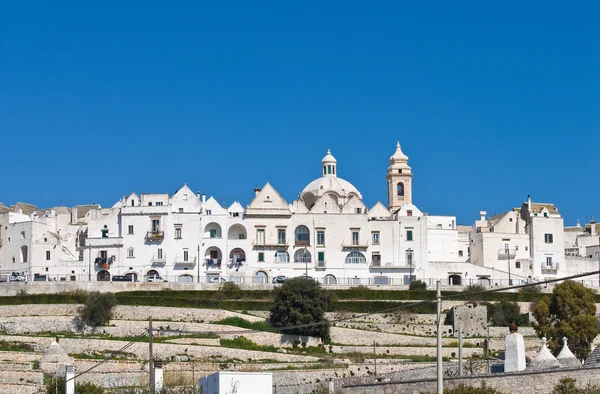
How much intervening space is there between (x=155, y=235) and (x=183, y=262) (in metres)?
2.83

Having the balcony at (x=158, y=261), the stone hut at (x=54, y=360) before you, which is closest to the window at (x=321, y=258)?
the balcony at (x=158, y=261)

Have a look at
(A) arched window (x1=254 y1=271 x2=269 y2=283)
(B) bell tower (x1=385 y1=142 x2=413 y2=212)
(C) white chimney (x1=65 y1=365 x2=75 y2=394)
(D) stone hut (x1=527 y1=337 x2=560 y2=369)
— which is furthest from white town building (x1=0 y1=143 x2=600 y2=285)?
(D) stone hut (x1=527 y1=337 x2=560 y2=369)

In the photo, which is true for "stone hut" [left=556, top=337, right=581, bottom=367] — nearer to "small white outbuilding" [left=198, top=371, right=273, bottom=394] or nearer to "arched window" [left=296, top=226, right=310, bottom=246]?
"small white outbuilding" [left=198, top=371, right=273, bottom=394]

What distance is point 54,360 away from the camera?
6103cm

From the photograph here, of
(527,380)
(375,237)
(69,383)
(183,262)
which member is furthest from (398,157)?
(527,380)

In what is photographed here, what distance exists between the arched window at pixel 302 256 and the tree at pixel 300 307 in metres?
14.1

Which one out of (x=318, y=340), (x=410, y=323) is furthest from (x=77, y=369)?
(x=410, y=323)

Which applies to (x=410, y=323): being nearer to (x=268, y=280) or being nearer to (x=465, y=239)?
(x=268, y=280)

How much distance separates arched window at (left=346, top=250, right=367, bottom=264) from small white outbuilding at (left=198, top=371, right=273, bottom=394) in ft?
163

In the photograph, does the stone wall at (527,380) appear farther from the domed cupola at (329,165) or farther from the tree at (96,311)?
the domed cupola at (329,165)

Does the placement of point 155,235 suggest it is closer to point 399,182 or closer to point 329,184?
point 329,184

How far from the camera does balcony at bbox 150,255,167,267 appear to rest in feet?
298

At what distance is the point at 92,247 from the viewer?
300 ft

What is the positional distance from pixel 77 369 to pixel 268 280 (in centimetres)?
3121
